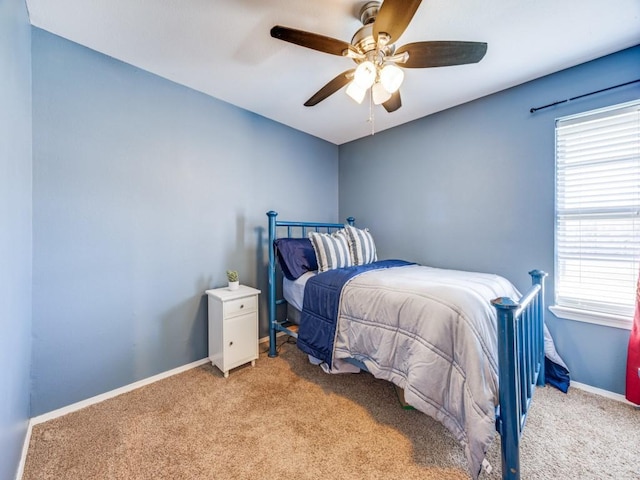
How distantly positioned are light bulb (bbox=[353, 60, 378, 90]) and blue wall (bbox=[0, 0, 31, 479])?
1.51 meters

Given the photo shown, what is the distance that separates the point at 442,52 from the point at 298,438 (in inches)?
89.6

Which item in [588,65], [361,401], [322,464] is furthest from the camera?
[588,65]

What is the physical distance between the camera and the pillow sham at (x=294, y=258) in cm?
238

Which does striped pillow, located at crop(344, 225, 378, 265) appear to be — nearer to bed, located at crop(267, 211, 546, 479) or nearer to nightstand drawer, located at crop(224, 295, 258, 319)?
bed, located at crop(267, 211, 546, 479)

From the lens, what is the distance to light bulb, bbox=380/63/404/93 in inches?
53.4

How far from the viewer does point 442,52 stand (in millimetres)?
1376

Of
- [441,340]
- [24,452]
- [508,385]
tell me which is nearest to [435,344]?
[441,340]

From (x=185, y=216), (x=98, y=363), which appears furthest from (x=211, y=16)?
(x=98, y=363)

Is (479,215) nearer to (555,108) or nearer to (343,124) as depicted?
(555,108)

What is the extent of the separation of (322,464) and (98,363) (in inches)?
64.5

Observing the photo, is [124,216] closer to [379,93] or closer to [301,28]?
[301,28]

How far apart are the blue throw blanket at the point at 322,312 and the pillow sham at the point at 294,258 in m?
0.30

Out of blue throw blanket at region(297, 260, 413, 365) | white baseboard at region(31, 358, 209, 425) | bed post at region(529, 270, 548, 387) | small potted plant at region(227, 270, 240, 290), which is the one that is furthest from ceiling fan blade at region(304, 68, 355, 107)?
white baseboard at region(31, 358, 209, 425)

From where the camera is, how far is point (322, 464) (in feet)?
4.12
